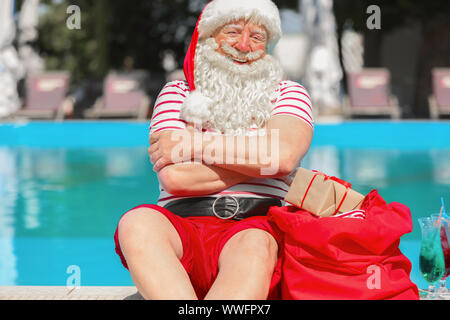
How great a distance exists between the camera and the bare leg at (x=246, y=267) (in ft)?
5.72

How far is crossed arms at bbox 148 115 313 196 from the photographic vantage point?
2035 millimetres

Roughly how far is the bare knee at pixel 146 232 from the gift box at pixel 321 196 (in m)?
0.40

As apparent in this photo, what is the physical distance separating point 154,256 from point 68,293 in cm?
74

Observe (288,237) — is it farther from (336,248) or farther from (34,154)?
(34,154)

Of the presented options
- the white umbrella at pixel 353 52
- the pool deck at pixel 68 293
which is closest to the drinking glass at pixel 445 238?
the pool deck at pixel 68 293

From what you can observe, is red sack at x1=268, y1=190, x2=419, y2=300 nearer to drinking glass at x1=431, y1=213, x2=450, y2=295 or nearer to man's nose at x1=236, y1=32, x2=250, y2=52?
drinking glass at x1=431, y1=213, x2=450, y2=295

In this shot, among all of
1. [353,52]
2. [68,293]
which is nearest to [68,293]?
[68,293]

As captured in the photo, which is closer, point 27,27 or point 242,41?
point 242,41

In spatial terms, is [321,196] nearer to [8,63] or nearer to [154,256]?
[154,256]

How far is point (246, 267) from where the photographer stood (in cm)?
181

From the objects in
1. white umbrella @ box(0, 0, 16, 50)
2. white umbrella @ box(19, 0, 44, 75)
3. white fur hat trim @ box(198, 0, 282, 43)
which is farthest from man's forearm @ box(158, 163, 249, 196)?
white umbrella @ box(19, 0, 44, 75)

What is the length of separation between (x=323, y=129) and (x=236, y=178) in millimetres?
7678

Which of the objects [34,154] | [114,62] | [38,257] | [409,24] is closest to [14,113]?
[34,154]

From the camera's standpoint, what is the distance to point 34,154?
352 inches
